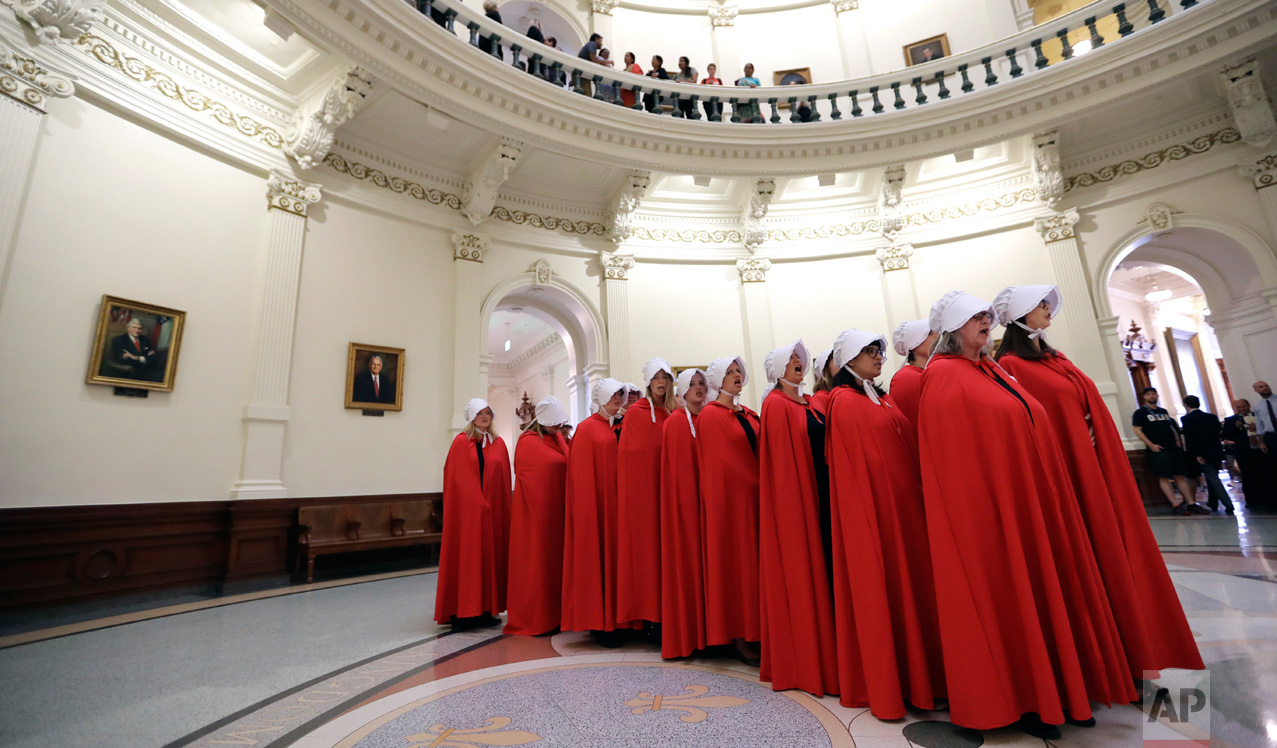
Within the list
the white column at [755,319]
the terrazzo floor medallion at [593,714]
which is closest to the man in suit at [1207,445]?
the white column at [755,319]

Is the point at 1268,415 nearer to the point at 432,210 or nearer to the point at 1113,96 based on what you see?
the point at 1113,96

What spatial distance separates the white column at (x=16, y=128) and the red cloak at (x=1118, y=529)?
7357mm

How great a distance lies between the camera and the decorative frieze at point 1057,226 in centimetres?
907

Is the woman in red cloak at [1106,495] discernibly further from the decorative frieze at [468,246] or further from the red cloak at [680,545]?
the decorative frieze at [468,246]

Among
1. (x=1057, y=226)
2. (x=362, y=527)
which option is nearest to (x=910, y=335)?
(x=362, y=527)

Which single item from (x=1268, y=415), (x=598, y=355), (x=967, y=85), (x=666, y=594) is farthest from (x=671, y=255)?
(x=1268, y=415)

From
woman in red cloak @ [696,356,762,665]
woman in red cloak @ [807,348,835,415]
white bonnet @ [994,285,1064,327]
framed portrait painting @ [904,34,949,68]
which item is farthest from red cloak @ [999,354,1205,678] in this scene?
framed portrait painting @ [904,34,949,68]

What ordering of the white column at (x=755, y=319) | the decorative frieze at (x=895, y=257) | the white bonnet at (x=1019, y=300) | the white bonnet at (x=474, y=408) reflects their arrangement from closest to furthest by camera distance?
the white bonnet at (x=1019, y=300)
the white bonnet at (x=474, y=408)
the white column at (x=755, y=319)
the decorative frieze at (x=895, y=257)

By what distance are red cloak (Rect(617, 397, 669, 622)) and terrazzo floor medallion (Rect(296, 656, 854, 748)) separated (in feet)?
1.61

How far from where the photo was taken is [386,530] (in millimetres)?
7078

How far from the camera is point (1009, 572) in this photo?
218cm

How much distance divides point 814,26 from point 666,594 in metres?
11.6

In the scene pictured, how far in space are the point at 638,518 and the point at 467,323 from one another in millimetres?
5437

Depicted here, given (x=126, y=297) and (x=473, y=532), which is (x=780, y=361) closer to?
(x=473, y=532)
